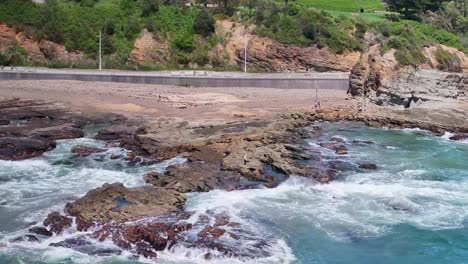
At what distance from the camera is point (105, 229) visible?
20469 millimetres

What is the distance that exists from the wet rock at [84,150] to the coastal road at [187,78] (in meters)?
18.8

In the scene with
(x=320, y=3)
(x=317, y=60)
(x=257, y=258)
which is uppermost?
(x=320, y=3)

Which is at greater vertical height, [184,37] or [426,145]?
[184,37]

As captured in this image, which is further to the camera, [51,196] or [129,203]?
[51,196]

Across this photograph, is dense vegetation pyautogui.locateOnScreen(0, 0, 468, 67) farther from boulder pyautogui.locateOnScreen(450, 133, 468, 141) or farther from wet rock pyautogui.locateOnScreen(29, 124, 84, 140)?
wet rock pyautogui.locateOnScreen(29, 124, 84, 140)

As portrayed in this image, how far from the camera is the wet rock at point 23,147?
29.6 m

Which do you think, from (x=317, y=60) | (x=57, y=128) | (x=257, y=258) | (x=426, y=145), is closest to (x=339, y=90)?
(x=317, y=60)

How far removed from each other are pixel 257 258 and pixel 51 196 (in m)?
9.57

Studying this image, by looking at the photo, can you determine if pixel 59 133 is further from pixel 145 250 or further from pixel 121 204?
pixel 145 250

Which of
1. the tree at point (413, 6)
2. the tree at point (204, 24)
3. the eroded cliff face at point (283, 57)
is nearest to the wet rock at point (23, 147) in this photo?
the eroded cliff face at point (283, 57)

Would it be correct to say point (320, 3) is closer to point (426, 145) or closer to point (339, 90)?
point (339, 90)

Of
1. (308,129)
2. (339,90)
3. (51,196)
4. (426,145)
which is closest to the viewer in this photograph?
(51,196)

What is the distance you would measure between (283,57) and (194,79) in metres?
11.2

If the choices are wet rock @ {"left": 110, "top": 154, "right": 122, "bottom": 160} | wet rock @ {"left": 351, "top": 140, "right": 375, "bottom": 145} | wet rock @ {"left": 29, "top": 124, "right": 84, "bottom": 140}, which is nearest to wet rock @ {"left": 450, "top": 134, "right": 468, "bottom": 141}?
wet rock @ {"left": 351, "top": 140, "right": 375, "bottom": 145}
